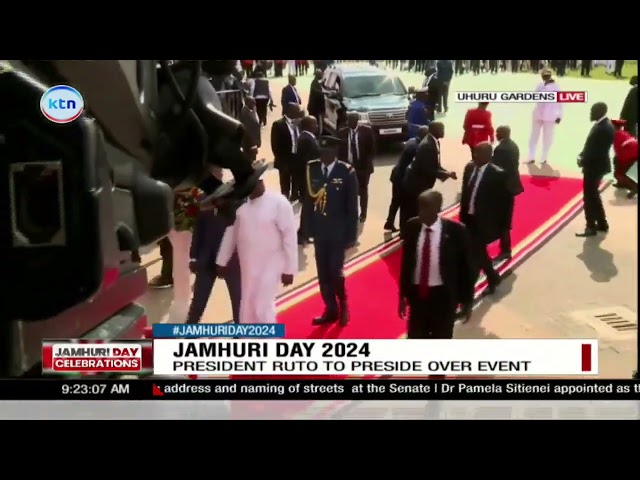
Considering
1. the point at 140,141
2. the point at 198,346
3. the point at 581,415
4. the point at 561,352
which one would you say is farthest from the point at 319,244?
the point at 581,415

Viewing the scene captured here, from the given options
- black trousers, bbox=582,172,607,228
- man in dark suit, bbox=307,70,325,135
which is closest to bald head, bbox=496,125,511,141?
black trousers, bbox=582,172,607,228

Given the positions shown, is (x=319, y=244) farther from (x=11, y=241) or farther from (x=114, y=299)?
(x=11, y=241)

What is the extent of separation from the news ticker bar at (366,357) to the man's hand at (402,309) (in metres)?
0.15

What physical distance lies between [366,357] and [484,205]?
3.71 ft

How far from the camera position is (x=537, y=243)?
4066 millimetres

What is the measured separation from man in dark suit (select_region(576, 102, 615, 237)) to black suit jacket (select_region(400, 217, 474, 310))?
0.69m

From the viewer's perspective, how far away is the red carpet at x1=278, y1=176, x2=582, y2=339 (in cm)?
399

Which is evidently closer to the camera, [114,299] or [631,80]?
[114,299]

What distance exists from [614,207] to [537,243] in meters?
0.47

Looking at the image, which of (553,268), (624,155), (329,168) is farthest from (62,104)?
(624,155)

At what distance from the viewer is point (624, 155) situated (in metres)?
4.04

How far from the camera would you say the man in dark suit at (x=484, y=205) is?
403cm

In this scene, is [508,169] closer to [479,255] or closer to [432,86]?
[479,255]

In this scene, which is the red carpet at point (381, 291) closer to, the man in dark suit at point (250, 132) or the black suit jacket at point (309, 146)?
the black suit jacket at point (309, 146)
